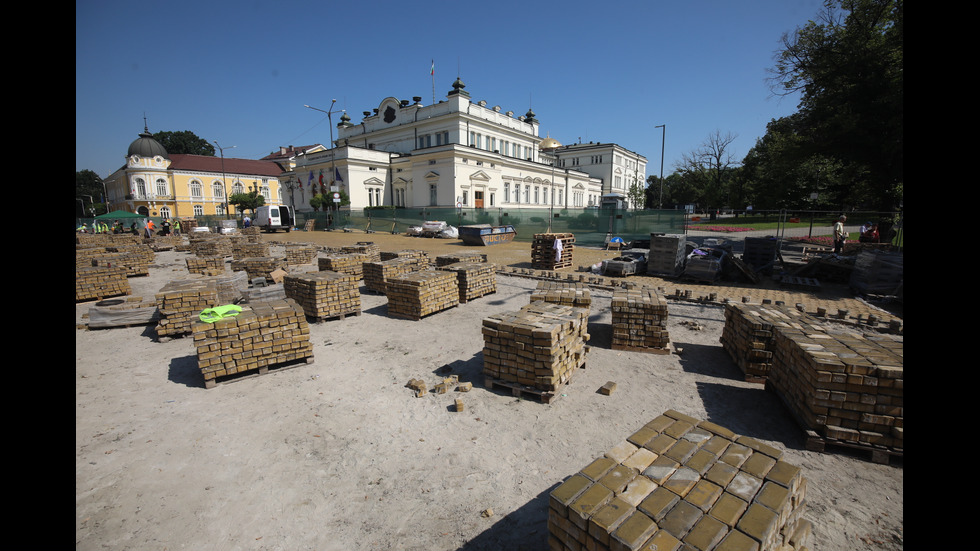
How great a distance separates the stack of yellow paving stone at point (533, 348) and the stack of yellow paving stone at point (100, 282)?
1374 cm

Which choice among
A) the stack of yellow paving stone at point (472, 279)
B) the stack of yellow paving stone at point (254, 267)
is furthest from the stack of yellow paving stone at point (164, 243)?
the stack of yellow paving stone at point (472, 279)

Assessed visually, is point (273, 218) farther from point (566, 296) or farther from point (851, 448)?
point (851, 448)

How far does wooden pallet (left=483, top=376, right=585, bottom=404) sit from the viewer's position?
5.68 meters

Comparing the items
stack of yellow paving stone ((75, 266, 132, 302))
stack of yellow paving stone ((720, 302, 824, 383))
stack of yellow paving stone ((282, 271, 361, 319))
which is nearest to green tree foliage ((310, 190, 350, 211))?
stack of yellow paving stone ((75, 266, 132, 302))

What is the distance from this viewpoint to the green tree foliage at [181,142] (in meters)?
93.3

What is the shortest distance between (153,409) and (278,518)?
3.56 m

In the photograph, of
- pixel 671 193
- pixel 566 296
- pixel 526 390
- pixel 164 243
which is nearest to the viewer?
pixel 526 390

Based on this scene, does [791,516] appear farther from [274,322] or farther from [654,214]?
[654,214]

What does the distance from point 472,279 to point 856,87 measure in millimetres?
19097

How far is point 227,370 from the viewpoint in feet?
20.6

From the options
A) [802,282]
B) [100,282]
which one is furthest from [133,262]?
[802,282]

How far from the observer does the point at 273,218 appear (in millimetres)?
41344
